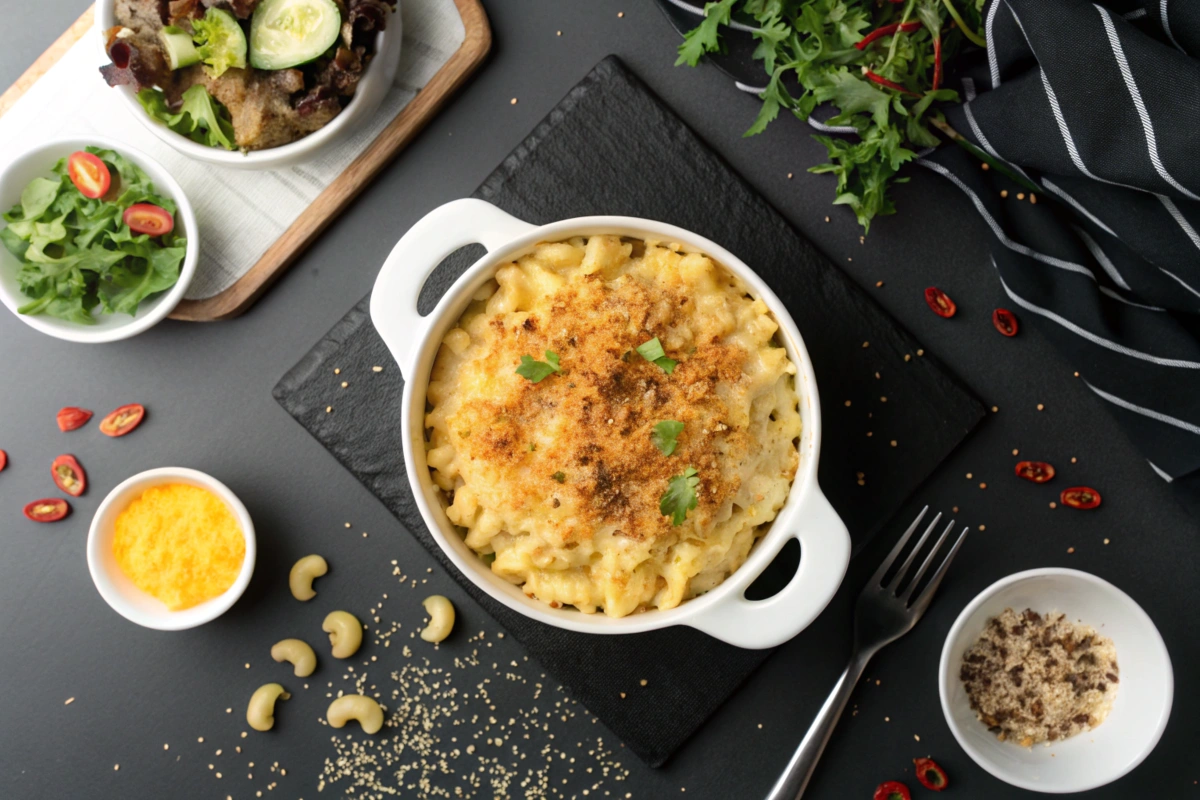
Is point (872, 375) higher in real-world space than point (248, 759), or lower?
higher

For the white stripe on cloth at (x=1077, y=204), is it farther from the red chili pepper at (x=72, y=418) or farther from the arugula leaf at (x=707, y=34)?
the red chili pepper at (x=72, y=418)

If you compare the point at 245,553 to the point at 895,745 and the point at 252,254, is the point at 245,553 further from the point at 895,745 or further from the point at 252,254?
the point at 895,745

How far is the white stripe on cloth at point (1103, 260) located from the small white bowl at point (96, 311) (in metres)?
3.01

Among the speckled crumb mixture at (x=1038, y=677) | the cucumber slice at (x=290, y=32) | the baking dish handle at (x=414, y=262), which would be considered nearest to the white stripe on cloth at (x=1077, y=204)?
the speckled crumb mixture at (x=1038, y=677)

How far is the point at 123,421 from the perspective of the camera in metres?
3.11

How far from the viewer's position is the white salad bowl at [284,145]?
8.79ft

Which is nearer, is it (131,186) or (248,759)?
(131,186)

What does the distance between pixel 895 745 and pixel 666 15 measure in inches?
107

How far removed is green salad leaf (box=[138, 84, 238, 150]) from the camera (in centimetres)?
268

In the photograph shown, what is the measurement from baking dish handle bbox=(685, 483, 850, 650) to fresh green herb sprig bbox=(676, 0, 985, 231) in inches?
43.7

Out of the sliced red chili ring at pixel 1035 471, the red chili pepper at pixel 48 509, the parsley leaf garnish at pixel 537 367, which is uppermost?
the parsley leaf garnish at pixel 537 367

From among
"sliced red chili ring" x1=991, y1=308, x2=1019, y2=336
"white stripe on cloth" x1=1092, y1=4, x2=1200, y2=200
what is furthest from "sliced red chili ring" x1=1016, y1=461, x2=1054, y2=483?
"white stripe on cloth" x1=1092, y1=4, x2=1200, y2=200

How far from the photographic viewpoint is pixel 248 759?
3152 mm

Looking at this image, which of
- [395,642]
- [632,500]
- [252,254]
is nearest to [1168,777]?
[632,500]
